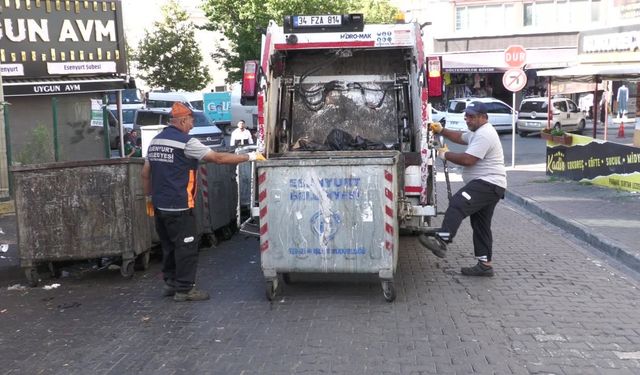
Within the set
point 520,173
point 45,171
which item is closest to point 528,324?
point 45,171

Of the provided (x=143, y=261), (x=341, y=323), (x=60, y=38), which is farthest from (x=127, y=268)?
(x=60, y=38)

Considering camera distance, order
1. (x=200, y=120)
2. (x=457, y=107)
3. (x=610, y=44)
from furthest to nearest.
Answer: (x=457, y=107), (x=200, y=120), (x=610, y=44)

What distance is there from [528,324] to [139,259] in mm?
4350

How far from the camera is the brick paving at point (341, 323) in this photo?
4574 millimetres

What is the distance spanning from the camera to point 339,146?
26.2 ft

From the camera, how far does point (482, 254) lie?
6.81 metres

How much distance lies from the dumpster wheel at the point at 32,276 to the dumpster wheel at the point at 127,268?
87 cm

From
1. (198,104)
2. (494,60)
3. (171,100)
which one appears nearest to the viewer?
(171,100)

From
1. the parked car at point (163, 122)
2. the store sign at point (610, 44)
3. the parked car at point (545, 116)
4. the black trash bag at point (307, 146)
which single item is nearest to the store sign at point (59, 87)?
the parked car at point (163, 122)

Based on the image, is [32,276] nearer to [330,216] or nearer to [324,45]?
[330,216]

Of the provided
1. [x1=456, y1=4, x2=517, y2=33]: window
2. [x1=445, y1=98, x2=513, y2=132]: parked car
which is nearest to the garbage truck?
[x1=445, y1=98, x2=513, y2=132]: parked car

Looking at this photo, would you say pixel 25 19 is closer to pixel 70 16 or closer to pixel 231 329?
pixel 70 16

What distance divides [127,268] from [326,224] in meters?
2.45

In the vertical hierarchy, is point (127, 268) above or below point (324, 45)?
below
